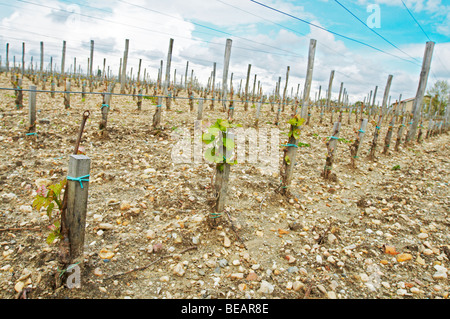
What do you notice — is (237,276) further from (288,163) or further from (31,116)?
(31,116)

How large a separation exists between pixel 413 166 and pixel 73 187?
8696 mm

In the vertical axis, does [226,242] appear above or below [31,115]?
below

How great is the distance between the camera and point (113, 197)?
389cm

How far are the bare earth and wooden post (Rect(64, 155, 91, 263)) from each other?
316 mm

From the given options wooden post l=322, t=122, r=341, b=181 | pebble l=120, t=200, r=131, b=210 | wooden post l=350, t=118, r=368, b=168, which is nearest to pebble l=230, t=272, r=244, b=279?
pebble l=120, t=200, r=131, b=210

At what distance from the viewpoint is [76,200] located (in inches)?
86.5

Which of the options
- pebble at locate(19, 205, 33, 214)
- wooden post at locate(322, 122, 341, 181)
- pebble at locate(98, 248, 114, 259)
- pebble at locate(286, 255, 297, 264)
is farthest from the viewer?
wooden post at locate(322, 122, 341, 181)

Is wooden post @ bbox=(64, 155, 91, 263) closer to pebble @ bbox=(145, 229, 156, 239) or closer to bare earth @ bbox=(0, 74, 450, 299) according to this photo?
bare earth @ bbox=(0, 74, 450, 299)

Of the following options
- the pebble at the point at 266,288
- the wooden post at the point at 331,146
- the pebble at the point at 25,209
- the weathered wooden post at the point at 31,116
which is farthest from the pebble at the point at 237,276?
the weathered wooden post at the point at 31,116

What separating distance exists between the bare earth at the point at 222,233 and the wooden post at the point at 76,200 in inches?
12.5

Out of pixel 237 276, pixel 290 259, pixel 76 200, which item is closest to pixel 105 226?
pixel 76 200

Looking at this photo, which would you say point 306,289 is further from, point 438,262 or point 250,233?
point 438,262

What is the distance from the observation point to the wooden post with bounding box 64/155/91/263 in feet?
6.93

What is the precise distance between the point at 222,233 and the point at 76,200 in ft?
5.47
